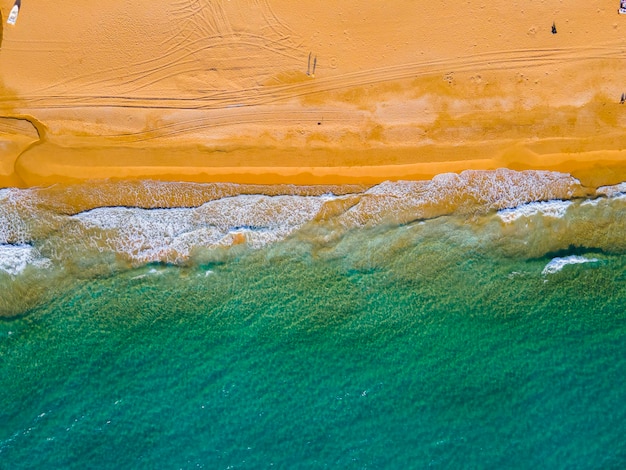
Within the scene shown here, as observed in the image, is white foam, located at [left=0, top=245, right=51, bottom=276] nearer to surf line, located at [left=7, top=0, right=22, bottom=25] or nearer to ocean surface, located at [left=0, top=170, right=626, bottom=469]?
ocean surface, located at [left=0, top=170, right=626, bottom=469]

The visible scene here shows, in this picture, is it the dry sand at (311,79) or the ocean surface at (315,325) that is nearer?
the ocean surface at (315,325)

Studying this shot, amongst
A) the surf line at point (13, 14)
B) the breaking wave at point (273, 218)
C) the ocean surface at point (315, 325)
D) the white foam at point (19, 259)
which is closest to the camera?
the ocean surface at point (315, 325)

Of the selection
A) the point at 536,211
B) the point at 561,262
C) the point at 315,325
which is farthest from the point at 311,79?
the point at 561,262

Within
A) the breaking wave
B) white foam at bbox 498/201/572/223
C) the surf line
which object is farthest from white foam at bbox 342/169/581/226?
the surf line

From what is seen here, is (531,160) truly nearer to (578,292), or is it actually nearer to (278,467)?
(578,292)

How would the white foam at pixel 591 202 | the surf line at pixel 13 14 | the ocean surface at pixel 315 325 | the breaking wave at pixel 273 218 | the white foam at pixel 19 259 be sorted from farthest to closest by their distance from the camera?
the white foam at pixel 591 202, the surf line at pixel 13 14, the breaking wave at pixel 273 218, the white foam at pixel 19 259, the ocean surface at pixel 315 325

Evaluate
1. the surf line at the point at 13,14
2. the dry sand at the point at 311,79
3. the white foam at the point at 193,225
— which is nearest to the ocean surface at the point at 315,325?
the white foam at the point at 193,225

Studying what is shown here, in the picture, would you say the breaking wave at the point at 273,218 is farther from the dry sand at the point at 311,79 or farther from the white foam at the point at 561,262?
the dry sand at the point at 311,79
